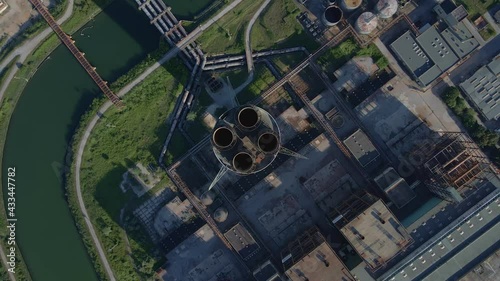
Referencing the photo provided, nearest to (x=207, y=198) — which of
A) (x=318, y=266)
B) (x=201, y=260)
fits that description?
(x=201, y=260)

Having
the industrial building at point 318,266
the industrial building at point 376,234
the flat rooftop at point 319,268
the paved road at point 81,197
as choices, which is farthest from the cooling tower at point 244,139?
the paved road at point 81,197

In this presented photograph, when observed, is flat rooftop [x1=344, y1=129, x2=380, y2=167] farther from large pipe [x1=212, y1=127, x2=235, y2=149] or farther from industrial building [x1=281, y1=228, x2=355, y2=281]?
large pipe [x1=212, y1=127, x2=235, y2=149]

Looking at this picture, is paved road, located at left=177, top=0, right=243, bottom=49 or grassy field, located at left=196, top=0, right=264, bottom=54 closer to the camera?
paved road, located at left=177, top=0, right=243, bottom=49

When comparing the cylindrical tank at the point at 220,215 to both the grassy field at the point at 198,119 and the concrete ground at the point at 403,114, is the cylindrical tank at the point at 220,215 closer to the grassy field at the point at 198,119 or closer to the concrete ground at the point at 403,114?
the grassy field at the point at 198,119

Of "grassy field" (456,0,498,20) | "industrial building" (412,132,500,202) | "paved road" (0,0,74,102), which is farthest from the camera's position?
"paved road" (0,0,74,102)

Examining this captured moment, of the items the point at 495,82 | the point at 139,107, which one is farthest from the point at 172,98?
the point at 495,82

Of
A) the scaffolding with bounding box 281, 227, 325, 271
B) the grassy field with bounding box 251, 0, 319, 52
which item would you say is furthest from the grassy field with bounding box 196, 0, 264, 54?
the scaffolding with bounding box 281, 227, 325, 271

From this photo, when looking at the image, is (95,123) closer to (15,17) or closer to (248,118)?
(15,17)

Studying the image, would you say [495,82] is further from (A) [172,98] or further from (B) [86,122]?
(B) [86,122]
